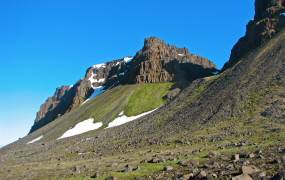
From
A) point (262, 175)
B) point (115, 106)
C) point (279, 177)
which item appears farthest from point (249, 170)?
point (115, 106)

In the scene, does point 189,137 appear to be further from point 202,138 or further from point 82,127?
point 82,127

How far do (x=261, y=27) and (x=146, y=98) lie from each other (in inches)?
2003

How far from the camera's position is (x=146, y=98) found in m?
176

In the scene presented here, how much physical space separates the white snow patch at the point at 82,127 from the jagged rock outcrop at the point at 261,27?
4891 centimetres

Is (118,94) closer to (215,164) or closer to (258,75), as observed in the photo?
(258,75)

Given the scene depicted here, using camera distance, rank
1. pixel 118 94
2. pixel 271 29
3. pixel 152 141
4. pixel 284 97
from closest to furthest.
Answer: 1. pixel 152 141
2. pixel 284 97
3. pixel 271 29
4. pixel 118 94

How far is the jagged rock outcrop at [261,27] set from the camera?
148 metres

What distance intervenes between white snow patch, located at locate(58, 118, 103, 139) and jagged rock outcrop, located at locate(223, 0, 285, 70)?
48.9m

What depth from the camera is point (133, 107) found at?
162 m

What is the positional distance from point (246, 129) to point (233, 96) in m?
26.8

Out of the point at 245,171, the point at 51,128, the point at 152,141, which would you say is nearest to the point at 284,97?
the point at 152,141

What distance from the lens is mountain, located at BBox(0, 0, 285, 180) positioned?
126ft

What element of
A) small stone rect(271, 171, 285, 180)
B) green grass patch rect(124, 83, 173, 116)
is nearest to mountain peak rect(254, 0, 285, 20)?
green grass patch rect(124, 83, 173, 116)

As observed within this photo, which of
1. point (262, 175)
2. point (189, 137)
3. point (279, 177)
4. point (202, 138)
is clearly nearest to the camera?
point (279, 177)
